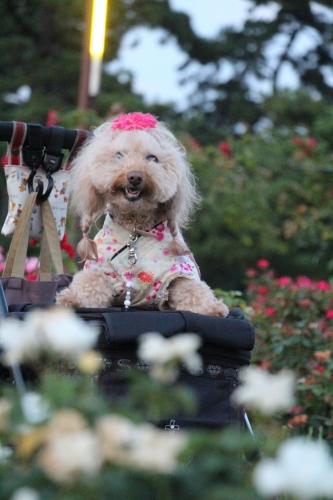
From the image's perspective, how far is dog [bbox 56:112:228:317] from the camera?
3043mm

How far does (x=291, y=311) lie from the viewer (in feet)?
17.9

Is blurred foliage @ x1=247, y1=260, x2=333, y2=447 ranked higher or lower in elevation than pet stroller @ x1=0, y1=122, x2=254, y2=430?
lower

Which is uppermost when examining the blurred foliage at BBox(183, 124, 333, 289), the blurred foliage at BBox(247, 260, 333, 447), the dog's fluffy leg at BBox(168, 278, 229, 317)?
the dog's fluffy leg at BBox(168, 278, 229, 317)

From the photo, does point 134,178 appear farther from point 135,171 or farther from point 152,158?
point 152,158

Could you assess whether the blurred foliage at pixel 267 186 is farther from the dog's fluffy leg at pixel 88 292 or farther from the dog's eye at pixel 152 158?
the dog's fluffy leg at pixel 88 292

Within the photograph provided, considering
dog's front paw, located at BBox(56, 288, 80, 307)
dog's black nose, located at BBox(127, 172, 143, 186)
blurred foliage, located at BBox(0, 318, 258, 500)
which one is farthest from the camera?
dog's black nose, located at BBox(127, 172, 143, 186)

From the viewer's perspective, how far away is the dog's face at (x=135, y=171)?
3.06 meters

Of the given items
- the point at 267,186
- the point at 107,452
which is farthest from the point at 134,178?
the point at 267,186

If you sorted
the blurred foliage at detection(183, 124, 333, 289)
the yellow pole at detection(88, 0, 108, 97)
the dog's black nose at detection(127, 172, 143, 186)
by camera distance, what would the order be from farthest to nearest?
the blurred foliage at detection(183, 124, 333, 289), the yellow pole at detection(88, 0, 108, 97), the dog's black nose at detection(127, 172, 143, 186)

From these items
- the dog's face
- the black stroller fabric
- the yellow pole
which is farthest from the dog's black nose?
the yellow pole

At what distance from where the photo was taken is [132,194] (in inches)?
121

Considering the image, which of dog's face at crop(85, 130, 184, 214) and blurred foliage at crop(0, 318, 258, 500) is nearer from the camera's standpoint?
blurred foliage at crop(0, 318, 258, 500)

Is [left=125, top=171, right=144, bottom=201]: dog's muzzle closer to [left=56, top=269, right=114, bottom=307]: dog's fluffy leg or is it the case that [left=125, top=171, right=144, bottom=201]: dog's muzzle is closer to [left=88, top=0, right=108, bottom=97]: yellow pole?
[left=56, top=269, right=114, bottom=307]: dog's fluffy leg

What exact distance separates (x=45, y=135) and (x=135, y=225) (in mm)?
515
